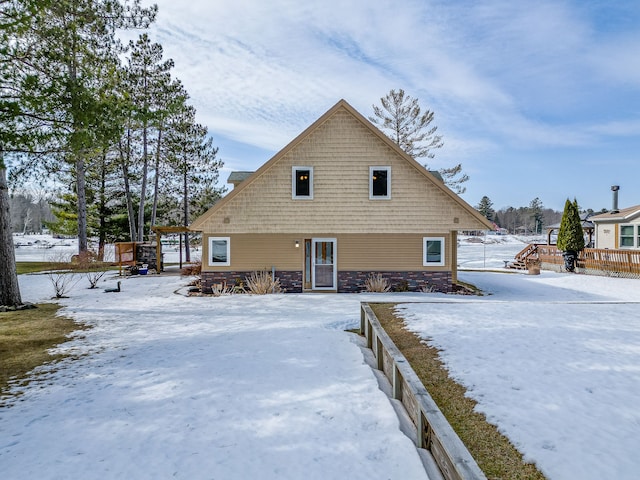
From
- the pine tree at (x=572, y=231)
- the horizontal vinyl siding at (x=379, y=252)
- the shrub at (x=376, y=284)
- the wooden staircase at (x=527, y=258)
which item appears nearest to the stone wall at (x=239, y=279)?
the horizontal vinyl siding at (x=379, y=252)

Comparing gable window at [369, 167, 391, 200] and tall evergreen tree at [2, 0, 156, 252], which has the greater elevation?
tall evergreen tree at [2, 0, 156, 252]

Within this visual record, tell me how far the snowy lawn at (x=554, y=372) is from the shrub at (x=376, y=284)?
4257mm

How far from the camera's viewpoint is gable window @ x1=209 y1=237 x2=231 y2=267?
14.8m

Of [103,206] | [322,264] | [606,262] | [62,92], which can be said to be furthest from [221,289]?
[103,206]

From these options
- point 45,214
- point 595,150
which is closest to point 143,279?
point 595,150

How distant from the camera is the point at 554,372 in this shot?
5.25 metres

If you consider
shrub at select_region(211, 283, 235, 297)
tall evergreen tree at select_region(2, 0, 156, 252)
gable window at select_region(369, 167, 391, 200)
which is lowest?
shrub at select_region(211, 283, 235, 297)

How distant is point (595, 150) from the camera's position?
40.7 meters

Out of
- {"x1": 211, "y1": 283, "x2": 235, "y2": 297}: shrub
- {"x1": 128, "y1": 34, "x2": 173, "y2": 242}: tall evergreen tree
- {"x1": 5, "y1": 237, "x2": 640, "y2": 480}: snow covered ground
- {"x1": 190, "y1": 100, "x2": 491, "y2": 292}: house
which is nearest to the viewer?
{"x1": 5, "y1": 237, "x2": 640, "y2": 480}: snow covered ground

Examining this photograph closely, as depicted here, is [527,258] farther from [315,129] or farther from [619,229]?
[315,129]

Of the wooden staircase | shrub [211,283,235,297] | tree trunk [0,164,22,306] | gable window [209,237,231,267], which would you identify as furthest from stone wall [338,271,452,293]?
the wooden staircase

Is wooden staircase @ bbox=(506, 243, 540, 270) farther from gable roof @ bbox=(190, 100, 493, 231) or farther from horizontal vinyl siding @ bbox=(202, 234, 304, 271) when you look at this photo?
horizontal vinyl siding @ bbox=(202, 234, 304, 271)

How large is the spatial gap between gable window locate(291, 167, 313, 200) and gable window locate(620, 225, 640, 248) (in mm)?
20512

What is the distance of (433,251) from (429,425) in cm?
1190
